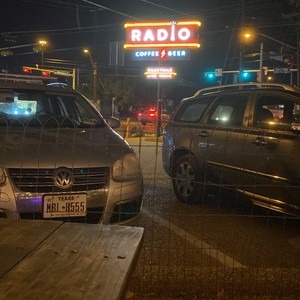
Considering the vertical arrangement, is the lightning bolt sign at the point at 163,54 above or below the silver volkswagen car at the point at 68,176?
above

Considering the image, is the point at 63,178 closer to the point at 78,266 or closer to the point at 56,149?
the point at 56,149

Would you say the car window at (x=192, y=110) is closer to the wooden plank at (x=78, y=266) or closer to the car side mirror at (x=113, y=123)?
the car side mirror at (x=113, y=123)

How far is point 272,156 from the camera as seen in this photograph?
5445 millimetres

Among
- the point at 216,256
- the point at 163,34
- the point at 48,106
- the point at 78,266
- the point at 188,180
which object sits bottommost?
the point at 216,256

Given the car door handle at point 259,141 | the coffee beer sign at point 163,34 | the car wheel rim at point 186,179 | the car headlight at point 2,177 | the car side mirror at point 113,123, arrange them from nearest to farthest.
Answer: the car headlight at point 2,177 < the car door handle at point 259,141 < the car side mirror at point 113,123 < the car wheel rim at point 186,179 < the coffee beer sign at point 163,34

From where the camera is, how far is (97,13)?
27344 mm

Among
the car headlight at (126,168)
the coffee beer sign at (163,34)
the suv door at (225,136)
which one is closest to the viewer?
the car headlight at (126,168)

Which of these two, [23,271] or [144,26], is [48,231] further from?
[144,26]

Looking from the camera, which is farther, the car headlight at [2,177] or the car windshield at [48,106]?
the car windshield at [48,106]

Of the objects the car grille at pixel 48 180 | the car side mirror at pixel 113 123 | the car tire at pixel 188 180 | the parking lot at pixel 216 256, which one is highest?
the car side mirror at pixel 113 123

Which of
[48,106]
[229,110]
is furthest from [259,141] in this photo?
[48,106]

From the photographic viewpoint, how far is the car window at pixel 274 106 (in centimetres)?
Result: 592

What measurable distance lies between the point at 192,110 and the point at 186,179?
115 centimetres

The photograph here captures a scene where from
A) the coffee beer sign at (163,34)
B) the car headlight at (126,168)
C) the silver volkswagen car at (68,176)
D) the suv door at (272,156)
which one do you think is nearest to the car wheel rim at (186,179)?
the suv door at (272,156)
